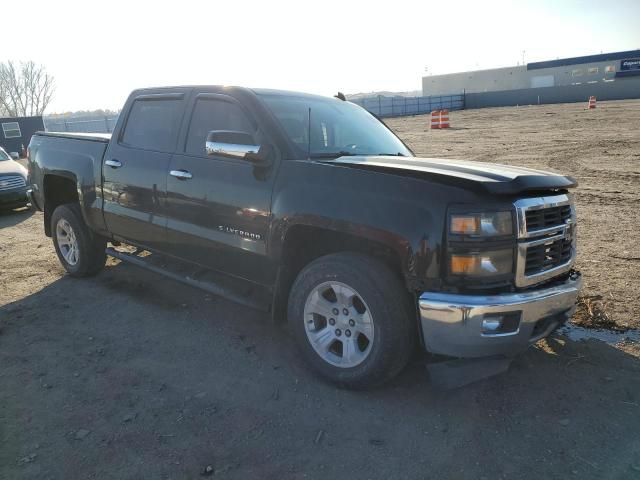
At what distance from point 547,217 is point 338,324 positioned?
1.45m

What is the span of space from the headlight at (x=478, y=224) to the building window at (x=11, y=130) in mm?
28175

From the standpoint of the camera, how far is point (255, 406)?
3.28 m

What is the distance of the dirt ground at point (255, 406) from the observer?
272cm

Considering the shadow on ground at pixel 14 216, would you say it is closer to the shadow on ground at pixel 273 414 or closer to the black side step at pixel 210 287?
the black side step at pixel 210 287

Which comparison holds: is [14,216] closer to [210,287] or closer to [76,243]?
[76,243]

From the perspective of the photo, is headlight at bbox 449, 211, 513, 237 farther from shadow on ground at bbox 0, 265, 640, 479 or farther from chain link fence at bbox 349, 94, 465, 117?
chain link fence at bbox 349, 94, 465, 117

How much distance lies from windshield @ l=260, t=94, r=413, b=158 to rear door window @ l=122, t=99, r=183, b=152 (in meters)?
0.97

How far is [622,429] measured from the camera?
2.92m

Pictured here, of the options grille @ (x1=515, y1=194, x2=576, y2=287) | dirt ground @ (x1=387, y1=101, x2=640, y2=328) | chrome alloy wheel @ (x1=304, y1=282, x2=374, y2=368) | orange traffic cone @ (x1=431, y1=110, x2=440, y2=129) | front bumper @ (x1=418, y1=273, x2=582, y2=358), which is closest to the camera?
front bumper @ (x1=418, y1=273, x2=582, y2=358)

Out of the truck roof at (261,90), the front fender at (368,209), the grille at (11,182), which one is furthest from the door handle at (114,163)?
the grille at (11,182)

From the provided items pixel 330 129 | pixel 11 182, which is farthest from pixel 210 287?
pixel 11 182

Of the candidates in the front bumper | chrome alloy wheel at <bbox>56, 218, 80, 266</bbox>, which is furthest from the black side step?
the front bumper

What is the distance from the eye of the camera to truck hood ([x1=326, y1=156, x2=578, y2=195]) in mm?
2916

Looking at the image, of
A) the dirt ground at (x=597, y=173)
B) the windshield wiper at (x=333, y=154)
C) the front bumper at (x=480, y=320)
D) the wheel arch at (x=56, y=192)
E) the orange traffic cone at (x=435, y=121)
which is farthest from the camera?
the orange traffic cone at (x=435, y=121)
